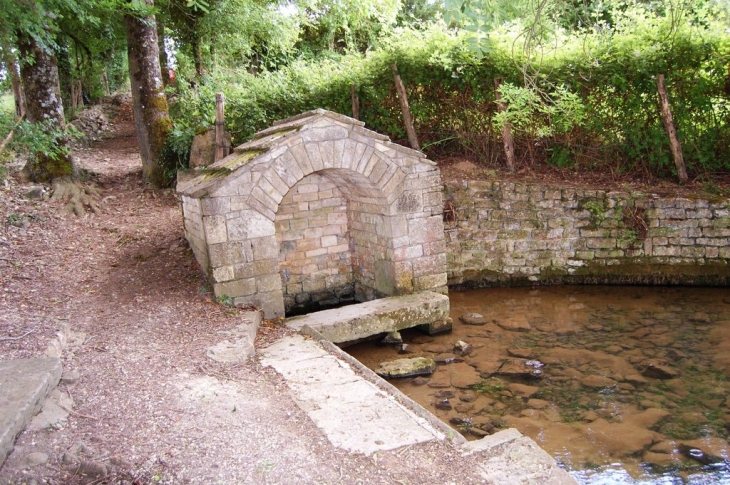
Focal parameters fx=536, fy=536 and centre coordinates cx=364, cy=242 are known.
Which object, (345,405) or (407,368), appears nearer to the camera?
(345,405)

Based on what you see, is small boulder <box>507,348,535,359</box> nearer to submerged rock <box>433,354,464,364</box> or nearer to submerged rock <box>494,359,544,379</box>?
submerged rock <box>494,359,544,379</box>

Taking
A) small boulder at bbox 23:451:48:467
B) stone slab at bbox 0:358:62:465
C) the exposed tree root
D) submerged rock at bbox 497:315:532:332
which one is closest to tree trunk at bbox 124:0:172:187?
the exposed tree root

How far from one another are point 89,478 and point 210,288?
144 inches

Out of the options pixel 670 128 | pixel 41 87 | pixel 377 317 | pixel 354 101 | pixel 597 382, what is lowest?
pixel 597 382

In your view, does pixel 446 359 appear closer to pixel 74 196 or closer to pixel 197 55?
pixel 74 196

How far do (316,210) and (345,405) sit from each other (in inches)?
172

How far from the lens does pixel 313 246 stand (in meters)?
8.16

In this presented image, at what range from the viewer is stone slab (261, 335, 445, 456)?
11.9ft

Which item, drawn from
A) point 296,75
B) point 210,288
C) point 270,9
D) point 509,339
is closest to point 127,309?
point 210,288

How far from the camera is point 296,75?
10.5 m

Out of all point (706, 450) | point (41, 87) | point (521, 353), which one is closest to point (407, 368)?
point (521, 353)

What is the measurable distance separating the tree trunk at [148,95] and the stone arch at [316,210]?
332 centimetres

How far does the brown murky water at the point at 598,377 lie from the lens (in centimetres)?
444

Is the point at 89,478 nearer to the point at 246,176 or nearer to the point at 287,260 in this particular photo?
the point at 246,176
